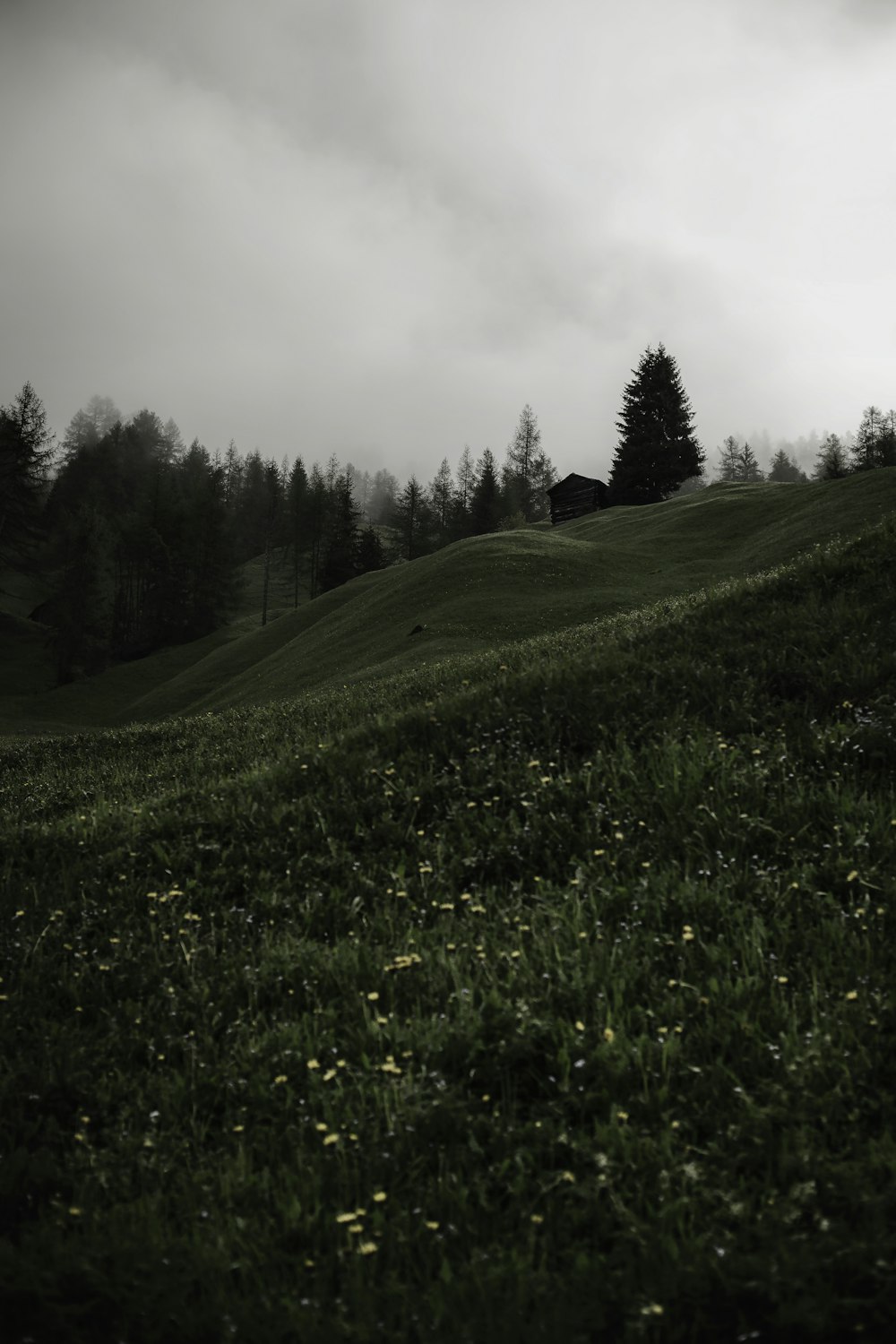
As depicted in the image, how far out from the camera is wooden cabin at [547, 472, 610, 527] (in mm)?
81625

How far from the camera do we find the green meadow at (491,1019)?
3148 millimetres

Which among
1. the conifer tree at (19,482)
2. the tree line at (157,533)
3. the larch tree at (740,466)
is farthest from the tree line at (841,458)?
the conifer tree at (19,482)

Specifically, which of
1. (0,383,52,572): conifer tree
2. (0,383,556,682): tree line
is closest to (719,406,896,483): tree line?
(0,383,556,682): tree line

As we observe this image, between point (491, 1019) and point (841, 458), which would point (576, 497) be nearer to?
point (841, 458)

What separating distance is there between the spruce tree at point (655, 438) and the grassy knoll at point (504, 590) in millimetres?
14524

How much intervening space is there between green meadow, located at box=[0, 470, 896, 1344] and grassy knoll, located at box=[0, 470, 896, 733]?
1725cm

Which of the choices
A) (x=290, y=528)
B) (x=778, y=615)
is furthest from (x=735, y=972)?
(x=290, y=528)

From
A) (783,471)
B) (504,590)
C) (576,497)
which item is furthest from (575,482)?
(783,471)

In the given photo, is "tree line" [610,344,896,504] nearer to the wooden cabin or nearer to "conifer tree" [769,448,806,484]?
the wooden cabin

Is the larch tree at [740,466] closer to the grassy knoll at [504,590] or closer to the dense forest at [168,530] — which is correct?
the dense forest at [168,530]

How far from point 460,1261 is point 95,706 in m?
64.5

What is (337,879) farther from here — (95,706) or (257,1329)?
(95,706)

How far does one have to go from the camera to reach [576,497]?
273 feet

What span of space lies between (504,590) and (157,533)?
5524cm
